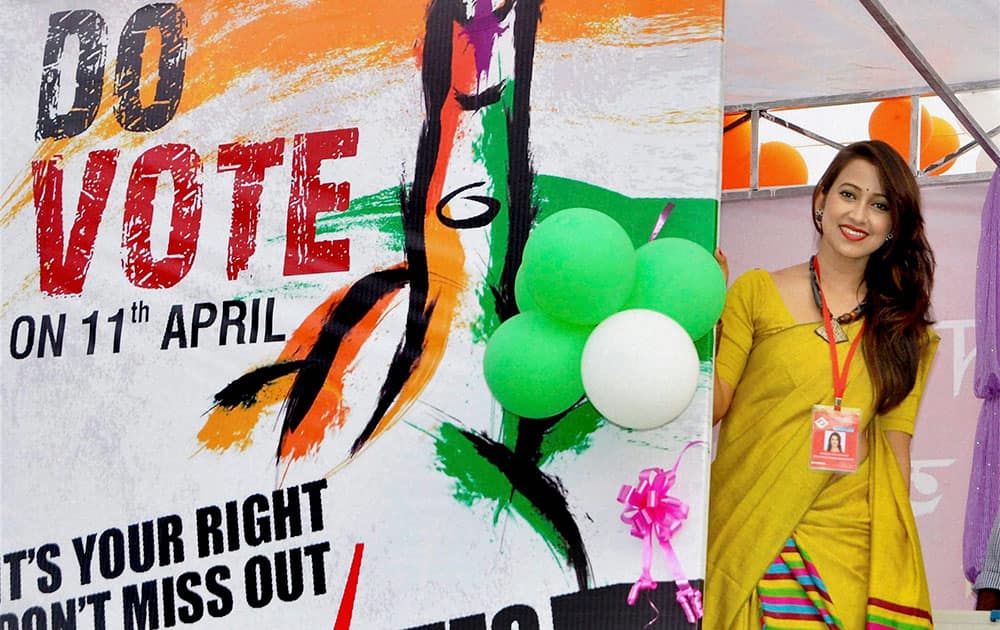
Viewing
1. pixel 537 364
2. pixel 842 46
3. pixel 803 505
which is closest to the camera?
pixel 537 364

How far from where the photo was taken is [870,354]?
2602 mm

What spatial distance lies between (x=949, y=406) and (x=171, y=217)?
276 cm

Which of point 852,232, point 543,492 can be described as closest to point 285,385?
point 543,492

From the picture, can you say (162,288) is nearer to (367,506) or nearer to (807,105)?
(367,506)

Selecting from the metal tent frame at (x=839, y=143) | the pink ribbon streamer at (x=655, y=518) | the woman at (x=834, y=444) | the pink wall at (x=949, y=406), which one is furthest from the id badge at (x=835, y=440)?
the pink wall at (x=949, y=406)

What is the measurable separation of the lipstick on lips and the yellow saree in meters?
0.16

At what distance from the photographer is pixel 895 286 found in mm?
2676

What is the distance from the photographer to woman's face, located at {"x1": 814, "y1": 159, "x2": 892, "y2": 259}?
265 cm

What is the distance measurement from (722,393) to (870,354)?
0.93 ft

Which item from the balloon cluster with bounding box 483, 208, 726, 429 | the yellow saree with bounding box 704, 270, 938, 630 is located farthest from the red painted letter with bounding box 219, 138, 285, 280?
the yellow saree with bounding box 704, 270, 938, 630

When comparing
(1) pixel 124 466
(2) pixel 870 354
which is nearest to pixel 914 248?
(2) pixel 870 354

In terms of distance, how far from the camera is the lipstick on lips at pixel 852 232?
2654 mm

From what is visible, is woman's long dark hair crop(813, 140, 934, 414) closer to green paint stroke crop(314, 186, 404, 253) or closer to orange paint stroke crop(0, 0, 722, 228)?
orange paint stroke crop(0, 0, 722, 228)

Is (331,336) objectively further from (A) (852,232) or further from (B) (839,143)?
(B) (839,143)
